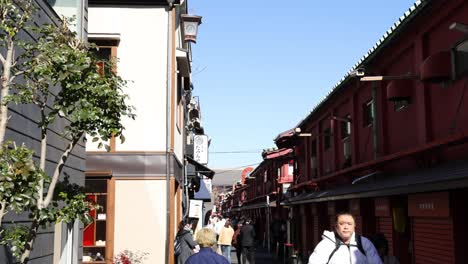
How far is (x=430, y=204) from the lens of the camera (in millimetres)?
9602

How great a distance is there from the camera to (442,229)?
1006cm

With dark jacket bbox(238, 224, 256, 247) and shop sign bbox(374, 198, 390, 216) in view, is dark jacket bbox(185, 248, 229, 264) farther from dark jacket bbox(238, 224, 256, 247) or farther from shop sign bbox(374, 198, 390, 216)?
dark jacket bbox(238, 224, 256, 247)

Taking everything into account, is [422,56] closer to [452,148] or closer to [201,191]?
[452,148]

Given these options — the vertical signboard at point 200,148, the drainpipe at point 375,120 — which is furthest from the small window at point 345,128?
the vertical signboard at point 200,148

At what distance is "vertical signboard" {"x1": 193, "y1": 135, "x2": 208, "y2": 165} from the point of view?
30469mm

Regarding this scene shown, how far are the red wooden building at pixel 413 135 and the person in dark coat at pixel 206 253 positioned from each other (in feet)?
10.3

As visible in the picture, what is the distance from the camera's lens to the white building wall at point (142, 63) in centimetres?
1471

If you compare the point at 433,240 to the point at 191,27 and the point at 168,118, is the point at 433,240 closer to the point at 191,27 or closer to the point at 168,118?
the point at 168,118

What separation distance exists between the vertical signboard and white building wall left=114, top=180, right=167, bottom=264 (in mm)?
15720

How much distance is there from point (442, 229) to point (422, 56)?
10.8ft

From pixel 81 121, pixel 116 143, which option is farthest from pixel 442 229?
pixel 116 143

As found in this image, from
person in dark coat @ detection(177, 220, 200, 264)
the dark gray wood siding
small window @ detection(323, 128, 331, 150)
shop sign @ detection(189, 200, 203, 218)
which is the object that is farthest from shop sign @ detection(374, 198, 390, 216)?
shop sign @ detection(189, 200, 203, 218)

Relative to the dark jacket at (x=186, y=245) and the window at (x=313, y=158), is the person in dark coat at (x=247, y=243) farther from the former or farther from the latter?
the dark jacket at (x=186, y=245)

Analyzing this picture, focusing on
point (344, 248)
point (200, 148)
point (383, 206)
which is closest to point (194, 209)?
point (200, 148)
